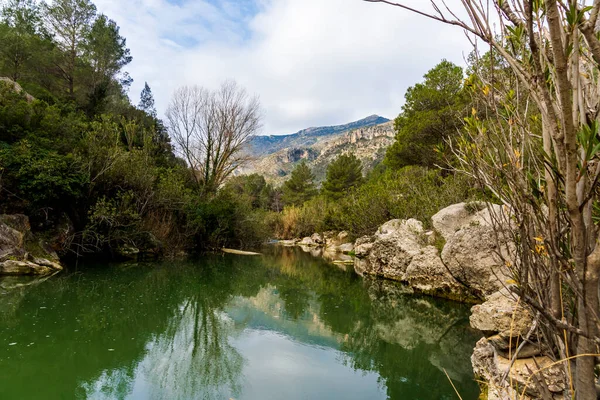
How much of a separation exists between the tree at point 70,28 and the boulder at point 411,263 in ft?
69.6

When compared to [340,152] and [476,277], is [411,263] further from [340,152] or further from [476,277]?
[340,152]

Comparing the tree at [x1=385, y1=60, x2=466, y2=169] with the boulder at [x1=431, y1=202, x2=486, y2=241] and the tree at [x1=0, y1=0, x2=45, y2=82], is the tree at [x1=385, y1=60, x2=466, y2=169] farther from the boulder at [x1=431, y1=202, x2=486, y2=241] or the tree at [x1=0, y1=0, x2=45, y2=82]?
the tree at [x1=0, y1=0, x2=45, y2=82]

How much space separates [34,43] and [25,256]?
16870 millimetres

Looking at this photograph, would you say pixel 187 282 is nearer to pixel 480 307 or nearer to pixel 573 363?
pixel 480 307

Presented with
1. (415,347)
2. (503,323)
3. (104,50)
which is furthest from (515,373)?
(104,50)

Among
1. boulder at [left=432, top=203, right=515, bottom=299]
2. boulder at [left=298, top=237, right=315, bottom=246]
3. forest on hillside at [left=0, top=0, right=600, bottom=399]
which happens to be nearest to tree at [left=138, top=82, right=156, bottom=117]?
forest on hillside at [left=0, top=0, right=600, bottom=399]

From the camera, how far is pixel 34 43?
65.9 ft

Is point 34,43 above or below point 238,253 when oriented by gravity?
above

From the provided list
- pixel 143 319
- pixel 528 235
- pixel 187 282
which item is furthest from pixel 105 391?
pixel 187 282

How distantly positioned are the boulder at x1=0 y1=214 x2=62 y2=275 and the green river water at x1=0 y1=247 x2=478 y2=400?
2.62 ft

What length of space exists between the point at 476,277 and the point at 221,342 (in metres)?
5.95

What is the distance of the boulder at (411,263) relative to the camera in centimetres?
912

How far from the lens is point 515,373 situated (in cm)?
325

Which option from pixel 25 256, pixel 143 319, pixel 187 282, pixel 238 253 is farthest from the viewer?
pixel 238 253
